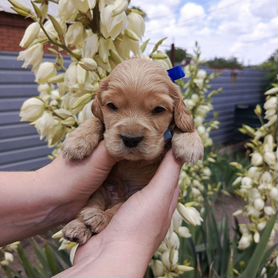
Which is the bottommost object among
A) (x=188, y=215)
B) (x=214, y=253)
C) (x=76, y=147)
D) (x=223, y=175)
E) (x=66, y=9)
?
(x=223, y=175)

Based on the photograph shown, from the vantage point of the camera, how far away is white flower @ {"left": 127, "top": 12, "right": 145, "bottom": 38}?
3.15ft

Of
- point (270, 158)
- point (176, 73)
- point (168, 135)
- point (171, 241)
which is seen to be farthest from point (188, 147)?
point (270, 158)

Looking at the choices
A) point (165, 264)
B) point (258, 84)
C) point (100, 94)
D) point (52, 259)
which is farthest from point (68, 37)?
point (258, 84)

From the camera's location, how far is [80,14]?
92 cm

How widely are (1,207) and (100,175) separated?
325mm

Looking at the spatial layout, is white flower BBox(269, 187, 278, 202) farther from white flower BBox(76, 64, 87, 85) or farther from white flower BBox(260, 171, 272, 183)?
white flower BBox(76, 64, 87, 85)

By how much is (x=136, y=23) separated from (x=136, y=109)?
0.98 feet

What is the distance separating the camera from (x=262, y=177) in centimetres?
161

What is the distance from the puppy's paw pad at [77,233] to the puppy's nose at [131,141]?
220 mm

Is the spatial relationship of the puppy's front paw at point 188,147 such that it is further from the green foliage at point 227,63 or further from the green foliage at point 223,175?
the green foliage at point 227,63

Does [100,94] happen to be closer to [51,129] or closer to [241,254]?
[51,129]

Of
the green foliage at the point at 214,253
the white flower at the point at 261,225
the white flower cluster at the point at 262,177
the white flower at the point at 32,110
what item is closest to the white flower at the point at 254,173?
the white flower cluster at the point at 262,177

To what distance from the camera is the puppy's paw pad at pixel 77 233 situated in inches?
31.6

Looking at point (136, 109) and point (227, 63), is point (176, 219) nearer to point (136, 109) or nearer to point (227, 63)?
point (136, 109)
